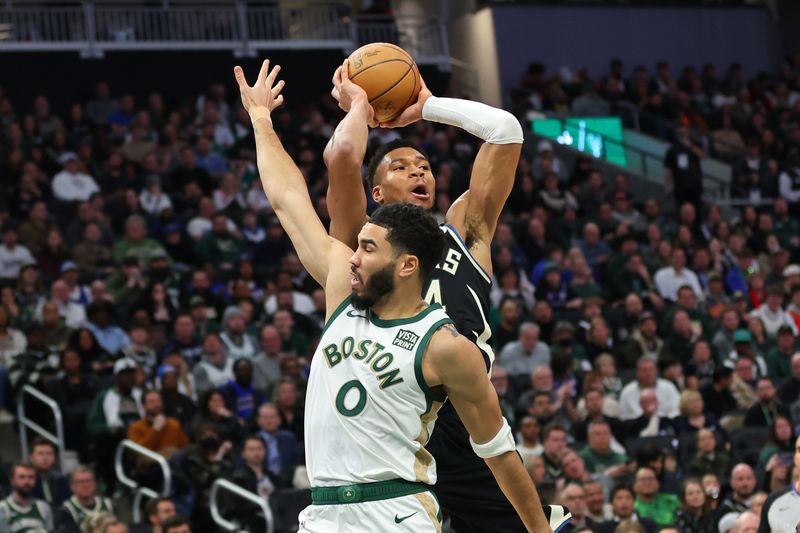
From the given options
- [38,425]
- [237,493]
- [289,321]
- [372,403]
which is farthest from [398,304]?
[289,321]

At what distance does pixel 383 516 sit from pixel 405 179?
1566 millimetres

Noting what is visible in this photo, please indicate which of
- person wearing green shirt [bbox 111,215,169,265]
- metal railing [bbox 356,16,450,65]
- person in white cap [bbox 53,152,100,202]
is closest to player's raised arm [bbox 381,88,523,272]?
person wearing green shirt [bbox 111,215,169,265]

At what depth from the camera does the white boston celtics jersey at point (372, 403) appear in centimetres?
426

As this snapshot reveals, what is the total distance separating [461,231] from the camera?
5566 mm

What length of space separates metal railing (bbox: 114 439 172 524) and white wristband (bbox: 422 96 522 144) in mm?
5421

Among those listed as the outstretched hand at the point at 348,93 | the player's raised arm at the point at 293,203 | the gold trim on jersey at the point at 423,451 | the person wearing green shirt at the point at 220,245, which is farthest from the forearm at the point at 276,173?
the person wearing green shirt at the point at 220,245

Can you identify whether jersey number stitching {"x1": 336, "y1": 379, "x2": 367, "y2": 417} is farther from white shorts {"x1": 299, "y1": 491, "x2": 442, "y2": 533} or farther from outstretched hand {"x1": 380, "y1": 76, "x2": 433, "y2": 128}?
outstretched hand {"x1": 380, "y1": 76, "x2": 433, "y2": 128}

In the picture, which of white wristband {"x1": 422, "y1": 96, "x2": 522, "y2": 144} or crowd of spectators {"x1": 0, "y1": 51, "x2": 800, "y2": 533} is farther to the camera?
crowd of spectators {"x1": 0, "y1": 51, "x2": 800, "y2": 533}

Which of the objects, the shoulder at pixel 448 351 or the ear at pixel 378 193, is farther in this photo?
the ear at pixel 378 193

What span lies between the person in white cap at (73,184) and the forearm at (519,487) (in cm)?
1153

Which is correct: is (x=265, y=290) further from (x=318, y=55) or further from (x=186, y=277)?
(x=318, y=55)

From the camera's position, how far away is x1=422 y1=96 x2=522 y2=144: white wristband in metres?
5.50

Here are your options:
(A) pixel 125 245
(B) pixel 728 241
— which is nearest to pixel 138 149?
(A) pixel 125 245

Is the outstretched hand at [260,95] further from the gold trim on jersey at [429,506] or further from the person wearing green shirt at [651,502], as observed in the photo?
the person wearing green shirt at [651,502]
